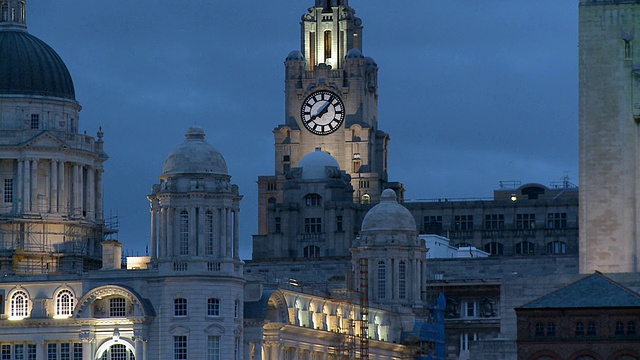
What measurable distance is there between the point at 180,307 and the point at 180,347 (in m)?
3.33

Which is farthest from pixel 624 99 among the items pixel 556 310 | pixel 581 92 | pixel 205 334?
pixel 205 334

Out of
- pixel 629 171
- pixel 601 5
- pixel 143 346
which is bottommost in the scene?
pixel 143 346

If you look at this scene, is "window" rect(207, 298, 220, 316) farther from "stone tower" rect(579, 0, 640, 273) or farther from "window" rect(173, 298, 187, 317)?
"stone tower" rect(579, 0, 640, 273)

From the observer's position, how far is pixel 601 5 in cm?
17488

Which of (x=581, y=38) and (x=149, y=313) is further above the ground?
(x=581, y=38)

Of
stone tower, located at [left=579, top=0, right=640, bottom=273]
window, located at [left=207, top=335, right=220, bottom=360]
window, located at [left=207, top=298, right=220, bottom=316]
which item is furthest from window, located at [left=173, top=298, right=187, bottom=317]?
stone tower, located at [left=579, top=0, right=640, bottom=273]

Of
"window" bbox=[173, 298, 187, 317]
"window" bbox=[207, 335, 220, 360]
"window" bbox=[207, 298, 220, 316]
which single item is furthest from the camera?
"window" bbox=[207, 298, 220, 316]

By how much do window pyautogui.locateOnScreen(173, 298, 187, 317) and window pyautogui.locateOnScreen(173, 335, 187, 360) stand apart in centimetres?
191

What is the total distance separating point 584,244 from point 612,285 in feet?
15.7

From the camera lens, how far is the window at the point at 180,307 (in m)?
199

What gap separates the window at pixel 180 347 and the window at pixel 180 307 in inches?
75.2

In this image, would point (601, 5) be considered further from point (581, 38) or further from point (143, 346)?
point (143, 346)

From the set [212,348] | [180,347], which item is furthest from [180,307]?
[212,348]

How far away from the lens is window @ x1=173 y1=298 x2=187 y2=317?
654ft
